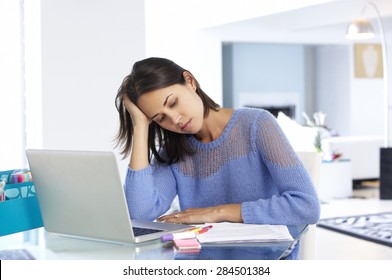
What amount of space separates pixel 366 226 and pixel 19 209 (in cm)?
442

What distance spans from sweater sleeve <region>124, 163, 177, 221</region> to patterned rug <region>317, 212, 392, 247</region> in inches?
128

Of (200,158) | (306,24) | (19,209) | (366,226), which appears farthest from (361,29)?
(19,209)

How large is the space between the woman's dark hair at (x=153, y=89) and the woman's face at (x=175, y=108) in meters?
0.02

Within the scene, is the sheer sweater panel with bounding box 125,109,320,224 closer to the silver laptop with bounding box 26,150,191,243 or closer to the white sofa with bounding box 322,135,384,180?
the silver laptop with bounding box 26,150,191,243

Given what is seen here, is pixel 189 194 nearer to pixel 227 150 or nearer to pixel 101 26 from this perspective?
pixel 227 150

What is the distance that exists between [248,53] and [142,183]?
380 inches

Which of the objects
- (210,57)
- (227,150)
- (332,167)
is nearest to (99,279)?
(227,150)

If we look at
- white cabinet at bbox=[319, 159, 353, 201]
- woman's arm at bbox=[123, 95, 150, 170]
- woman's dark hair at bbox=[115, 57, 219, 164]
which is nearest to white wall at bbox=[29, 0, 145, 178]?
woman's dark hair at bbox=[115, 57, 219, 164]

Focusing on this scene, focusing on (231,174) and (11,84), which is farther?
(11,84)

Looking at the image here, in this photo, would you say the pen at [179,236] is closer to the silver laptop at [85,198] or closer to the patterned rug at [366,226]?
the silver laptop at [85,198]

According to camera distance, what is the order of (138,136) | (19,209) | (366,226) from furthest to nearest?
(366,226)
(138,136)
(19,209)

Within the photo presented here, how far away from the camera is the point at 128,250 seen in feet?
5.33

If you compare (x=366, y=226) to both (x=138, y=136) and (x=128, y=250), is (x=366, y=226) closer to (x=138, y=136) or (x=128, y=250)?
(x=138, y=136)

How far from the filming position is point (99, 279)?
141cm
